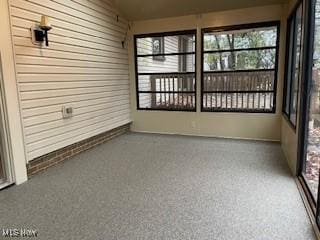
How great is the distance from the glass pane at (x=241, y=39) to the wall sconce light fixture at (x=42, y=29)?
2981 millimetres

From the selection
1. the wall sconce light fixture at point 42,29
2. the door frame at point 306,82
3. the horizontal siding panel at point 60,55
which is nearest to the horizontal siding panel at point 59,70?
the horizontal siding panel at point 60,55

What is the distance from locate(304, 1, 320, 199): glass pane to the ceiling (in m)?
2.17

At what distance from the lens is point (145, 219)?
2.20 meters

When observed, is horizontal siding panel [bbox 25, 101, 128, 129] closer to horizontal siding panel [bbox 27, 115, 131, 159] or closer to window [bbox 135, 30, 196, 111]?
horizontal siding panel [bbox 27, 115, 131, 159]

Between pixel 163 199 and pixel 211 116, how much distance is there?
298 cm

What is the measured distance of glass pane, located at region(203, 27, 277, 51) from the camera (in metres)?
4.64

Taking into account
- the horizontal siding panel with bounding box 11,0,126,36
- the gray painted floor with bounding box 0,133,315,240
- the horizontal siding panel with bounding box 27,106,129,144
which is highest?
the horizontal siding panel with bounding box 11,0,126,36

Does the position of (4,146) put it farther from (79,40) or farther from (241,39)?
(241,39)

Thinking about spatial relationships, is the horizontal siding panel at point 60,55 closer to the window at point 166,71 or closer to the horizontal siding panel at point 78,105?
the horizontal siding panel at point 78,105

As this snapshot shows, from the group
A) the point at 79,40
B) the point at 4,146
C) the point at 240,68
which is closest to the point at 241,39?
the point at 240,68

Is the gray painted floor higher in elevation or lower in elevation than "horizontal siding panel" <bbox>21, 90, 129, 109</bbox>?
lower

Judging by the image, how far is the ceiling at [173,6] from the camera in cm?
455

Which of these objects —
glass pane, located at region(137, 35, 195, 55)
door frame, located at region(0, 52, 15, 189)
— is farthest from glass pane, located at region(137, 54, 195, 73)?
door frame, located at region(0, 52, 15, 189)

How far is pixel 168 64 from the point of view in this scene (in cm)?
552
